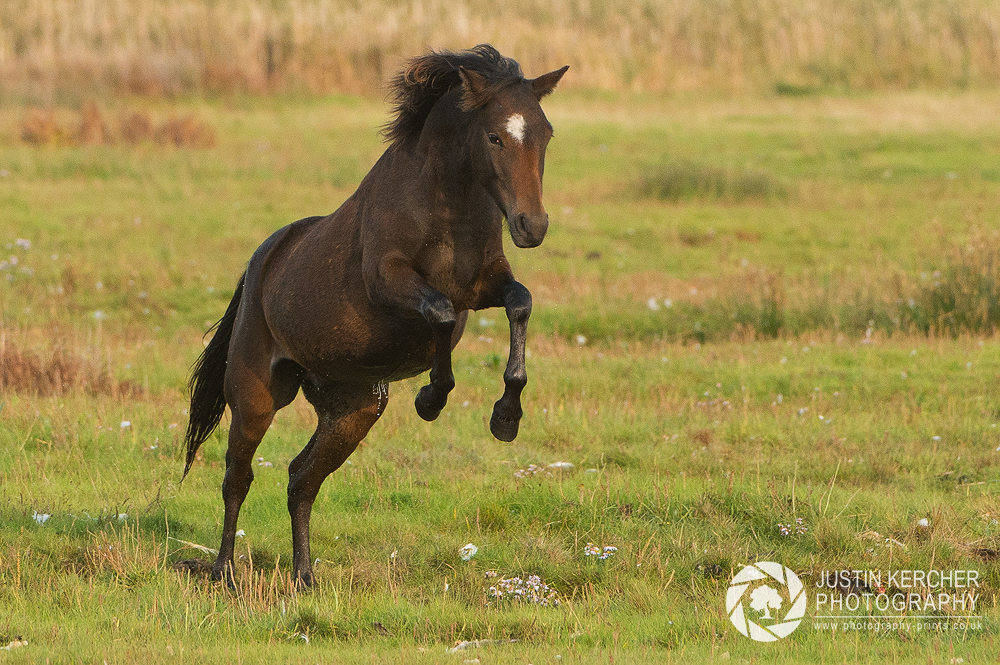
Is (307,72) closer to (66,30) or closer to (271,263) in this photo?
(66,30)

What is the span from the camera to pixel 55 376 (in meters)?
11.2

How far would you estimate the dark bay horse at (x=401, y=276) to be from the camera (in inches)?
233

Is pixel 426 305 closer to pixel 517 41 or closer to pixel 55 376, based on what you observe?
pixel 55 376

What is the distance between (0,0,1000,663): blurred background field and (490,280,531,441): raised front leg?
42.0 inches

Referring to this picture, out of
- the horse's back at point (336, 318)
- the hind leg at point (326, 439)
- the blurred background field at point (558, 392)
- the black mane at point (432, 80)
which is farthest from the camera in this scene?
the hind leg at point (326, 439)

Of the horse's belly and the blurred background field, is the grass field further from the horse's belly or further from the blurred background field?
the horse's belly

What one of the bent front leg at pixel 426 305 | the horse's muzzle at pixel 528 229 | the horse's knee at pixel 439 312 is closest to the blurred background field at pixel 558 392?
the bent front leg at pixel 426 305

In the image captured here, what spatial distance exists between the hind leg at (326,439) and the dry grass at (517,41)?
→ 2531cm

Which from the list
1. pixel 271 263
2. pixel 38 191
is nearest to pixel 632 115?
pixel 38 191

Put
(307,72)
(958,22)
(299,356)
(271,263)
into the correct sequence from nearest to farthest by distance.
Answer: (299,356), (271,263), (307,72), (958,22)

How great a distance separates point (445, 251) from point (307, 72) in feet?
96.2

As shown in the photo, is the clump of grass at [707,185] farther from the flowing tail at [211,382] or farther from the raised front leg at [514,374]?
the raised front leg at [514,374]

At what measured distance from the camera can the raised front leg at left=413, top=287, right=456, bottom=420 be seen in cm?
587

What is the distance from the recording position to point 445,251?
6.25 metres
